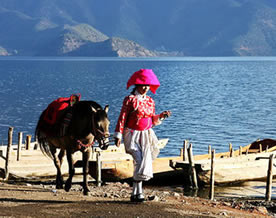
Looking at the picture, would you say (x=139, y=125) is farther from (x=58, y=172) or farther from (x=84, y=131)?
(x=58, y=172)

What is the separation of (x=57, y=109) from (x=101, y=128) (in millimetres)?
1950

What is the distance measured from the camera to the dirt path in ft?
35.8

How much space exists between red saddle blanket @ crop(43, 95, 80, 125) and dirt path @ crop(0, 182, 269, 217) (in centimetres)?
169

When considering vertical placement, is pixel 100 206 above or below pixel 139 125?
below

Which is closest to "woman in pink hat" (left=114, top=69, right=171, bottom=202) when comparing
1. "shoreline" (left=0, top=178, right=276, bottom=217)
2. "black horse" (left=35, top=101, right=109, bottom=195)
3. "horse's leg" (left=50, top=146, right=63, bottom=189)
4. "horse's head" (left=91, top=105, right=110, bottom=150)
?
"horse's head" (left=91, top=105, right=110, bottom=150)

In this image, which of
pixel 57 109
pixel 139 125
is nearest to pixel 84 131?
pixel 57 109

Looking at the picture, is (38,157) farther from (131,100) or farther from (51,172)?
(131,100)

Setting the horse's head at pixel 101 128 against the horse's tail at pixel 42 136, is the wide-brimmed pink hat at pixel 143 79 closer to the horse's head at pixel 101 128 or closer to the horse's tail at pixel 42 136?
the horse's head at pixel 101 128

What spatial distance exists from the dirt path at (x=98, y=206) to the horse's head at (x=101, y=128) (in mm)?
1232

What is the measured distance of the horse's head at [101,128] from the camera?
39.8ft

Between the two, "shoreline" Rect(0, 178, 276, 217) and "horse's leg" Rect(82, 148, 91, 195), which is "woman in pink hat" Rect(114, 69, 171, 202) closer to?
"shoreline" Rect(0, 178, 276, 217)

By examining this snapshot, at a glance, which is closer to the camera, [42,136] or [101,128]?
[101,128]

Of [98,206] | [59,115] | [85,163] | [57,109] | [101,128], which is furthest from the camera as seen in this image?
[57,109]

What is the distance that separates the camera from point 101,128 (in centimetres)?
1221
